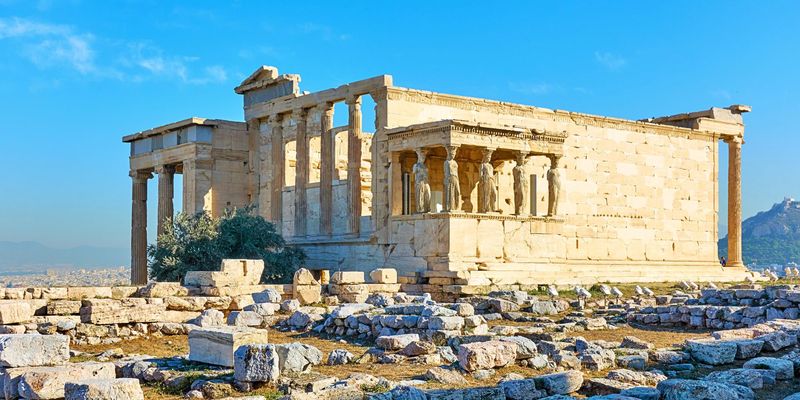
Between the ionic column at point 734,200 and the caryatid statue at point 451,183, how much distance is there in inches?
504

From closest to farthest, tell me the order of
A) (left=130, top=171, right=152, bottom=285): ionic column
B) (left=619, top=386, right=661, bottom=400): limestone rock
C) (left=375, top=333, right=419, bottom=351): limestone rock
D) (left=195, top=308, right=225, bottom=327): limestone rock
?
(left=619, top=386, right=661, bottom=400): limestone rock, (left=375, top=333, right=419, bottom=351): limestone rock, (left=195, top=308, right=225, bottom=327): limestone rock, (left=130, top=171, right=152, bottom=285): ionic column

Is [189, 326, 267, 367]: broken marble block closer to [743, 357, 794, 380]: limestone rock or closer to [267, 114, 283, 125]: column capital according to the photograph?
[743, 357, 794, 380]: limestone rock

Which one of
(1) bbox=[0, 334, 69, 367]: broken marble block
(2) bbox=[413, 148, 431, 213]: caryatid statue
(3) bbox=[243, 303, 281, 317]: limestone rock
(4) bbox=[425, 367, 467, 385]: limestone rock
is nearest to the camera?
(4) bbox=[425, 367, 467, 385]: limestone rock

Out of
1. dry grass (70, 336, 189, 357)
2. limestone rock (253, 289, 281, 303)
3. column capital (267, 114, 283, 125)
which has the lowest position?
dry grass (70, 336, 189, 357)

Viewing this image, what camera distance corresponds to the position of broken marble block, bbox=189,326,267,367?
978cm

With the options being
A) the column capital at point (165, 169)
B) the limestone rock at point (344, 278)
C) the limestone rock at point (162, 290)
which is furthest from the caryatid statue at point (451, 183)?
the column capital at point (165, 169)

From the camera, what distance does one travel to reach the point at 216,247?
73.8ft

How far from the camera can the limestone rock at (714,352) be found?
10531 millimetres

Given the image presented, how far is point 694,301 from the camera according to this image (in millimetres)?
17828

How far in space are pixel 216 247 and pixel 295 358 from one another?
44.8 ft

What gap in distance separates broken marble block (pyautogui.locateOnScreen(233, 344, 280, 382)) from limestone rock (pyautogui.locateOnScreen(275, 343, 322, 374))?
26cm

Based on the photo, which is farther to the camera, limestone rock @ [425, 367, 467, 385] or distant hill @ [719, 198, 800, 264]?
distant hill @ [719, 198, 800, 264]

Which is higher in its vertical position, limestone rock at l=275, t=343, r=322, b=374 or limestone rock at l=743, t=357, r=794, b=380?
limestone rock at l=275, t=343, r=322, b=374

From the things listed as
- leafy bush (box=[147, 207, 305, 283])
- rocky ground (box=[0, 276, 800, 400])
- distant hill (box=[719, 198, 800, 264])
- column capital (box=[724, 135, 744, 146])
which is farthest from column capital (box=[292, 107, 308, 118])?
distant hill (box=[719, 198, 800, 264])
